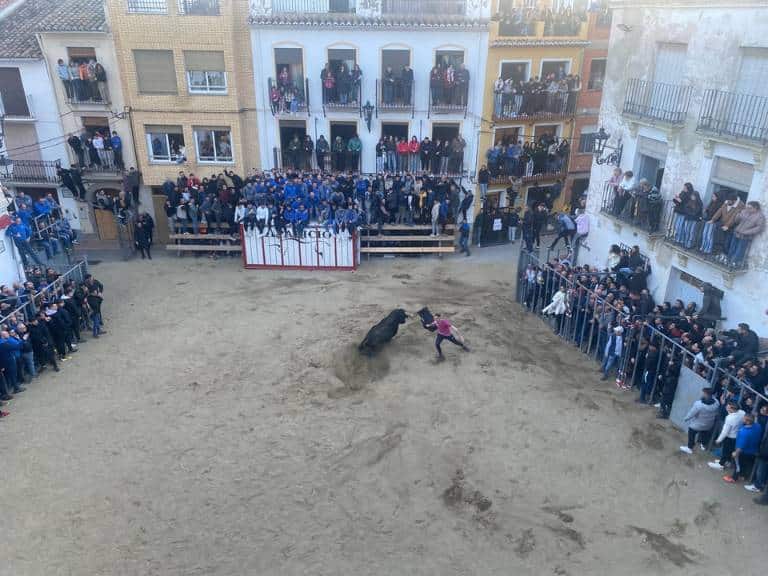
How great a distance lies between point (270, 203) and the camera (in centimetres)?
2306

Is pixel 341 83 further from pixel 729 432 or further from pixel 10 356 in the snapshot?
pixel 729 432

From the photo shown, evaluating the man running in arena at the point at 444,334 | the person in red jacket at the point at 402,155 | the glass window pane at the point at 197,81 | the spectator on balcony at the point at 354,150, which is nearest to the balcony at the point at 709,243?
the man running in arena at the point at 444,334

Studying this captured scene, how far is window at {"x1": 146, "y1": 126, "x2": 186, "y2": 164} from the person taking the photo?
24.8m

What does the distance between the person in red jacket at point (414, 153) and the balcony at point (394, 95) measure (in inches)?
52.8

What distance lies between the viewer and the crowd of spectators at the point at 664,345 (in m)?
12.0

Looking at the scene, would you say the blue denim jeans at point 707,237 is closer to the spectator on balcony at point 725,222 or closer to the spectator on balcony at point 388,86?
the spectator on balcony at point 725,222

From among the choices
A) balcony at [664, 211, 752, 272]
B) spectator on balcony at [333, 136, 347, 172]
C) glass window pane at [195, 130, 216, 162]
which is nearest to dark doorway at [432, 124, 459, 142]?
spectator on balcony at [333, 136, 347, 172]

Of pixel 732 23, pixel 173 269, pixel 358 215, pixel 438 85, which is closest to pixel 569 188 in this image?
pixel 438 85

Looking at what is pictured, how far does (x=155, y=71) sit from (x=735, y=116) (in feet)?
68.1

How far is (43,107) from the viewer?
24.9m

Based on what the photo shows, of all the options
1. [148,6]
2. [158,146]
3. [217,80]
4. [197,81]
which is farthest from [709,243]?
[148,6]

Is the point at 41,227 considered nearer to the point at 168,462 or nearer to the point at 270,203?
the point at 270,203

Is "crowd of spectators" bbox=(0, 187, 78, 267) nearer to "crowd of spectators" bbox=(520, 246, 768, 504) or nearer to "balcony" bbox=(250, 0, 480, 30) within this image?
"balcony" bbox=(250, 0, 480, 30)

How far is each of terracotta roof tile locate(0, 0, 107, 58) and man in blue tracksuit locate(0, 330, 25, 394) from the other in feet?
47.9
